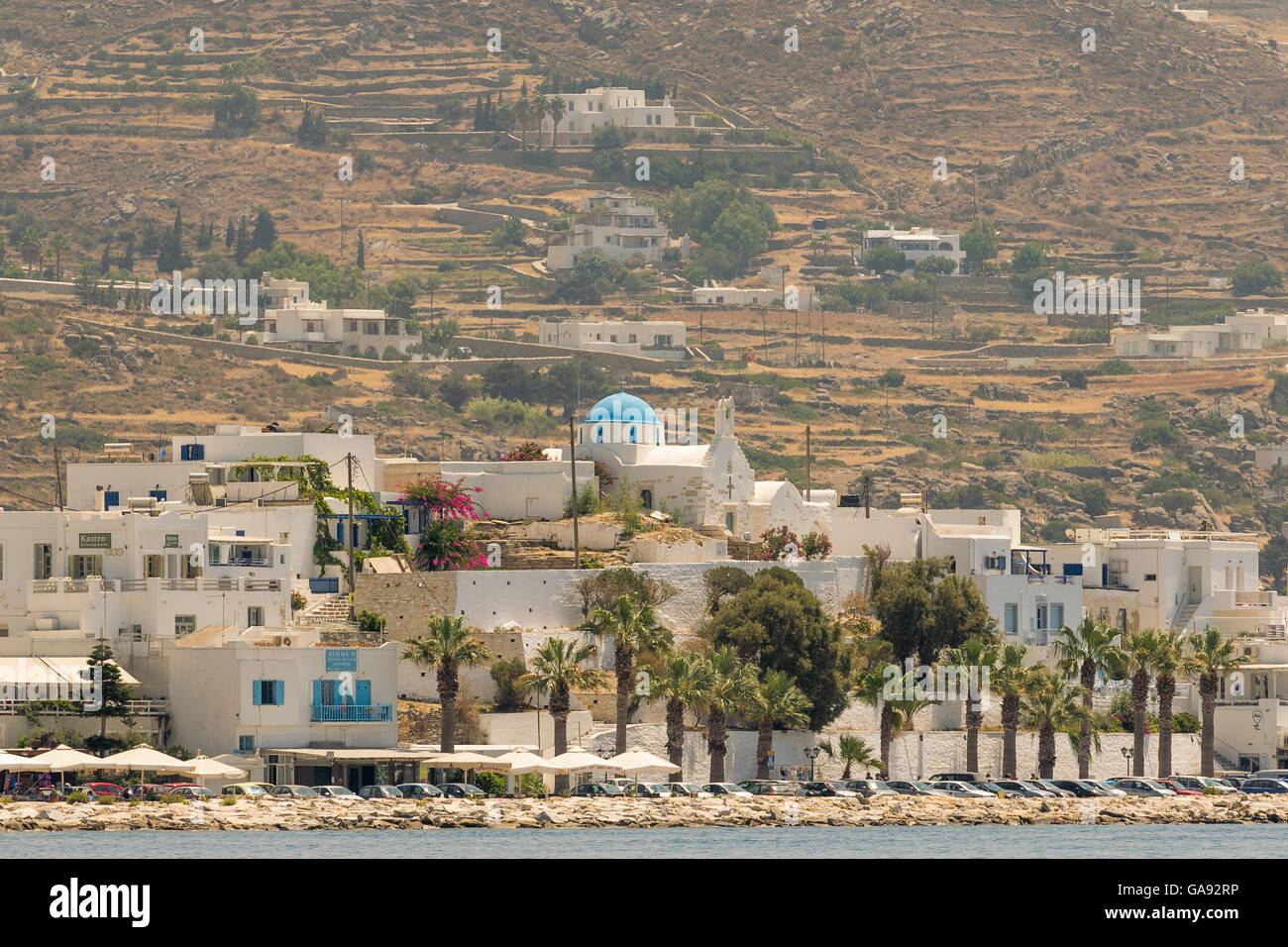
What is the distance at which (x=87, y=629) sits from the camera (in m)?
92.4

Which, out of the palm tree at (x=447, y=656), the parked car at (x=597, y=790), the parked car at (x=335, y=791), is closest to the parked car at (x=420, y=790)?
the parked car at (x=335, y=791)

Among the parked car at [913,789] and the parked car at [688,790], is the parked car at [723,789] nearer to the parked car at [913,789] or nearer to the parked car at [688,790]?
the parked car at [688,790]

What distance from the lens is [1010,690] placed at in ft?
321

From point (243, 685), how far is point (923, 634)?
85.4 feet

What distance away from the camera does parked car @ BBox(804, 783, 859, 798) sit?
9288cm

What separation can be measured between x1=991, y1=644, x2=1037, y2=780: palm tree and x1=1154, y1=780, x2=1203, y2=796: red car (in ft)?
15.7

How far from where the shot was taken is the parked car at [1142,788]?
94875 millimetres

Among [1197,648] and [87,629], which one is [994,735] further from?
[87,629]

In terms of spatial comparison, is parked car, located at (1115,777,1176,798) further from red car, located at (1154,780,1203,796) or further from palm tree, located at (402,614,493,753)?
palm tree, located at (402,614,493,753)

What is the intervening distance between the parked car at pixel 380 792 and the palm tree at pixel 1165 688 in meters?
27.5

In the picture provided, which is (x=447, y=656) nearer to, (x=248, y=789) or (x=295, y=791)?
(x=295, y=791)

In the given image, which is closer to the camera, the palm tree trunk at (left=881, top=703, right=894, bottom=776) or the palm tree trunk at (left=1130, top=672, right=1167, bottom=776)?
the palm tree trunk at (left=881, top=703, right=894, bottom=776)

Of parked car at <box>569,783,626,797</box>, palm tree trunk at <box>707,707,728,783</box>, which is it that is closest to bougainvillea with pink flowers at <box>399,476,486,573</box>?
palm tree trunk at <box>707,707,728,783</box>

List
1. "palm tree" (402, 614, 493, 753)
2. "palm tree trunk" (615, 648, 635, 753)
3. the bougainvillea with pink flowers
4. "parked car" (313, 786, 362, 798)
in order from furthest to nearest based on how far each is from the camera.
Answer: the bougainvillea with pink flowers < "palm tree trunk" (615, 648, 635, 753) < "palm tree" (402, 614, 493, 753) < "parked car" (313, 786, 362, 798)
